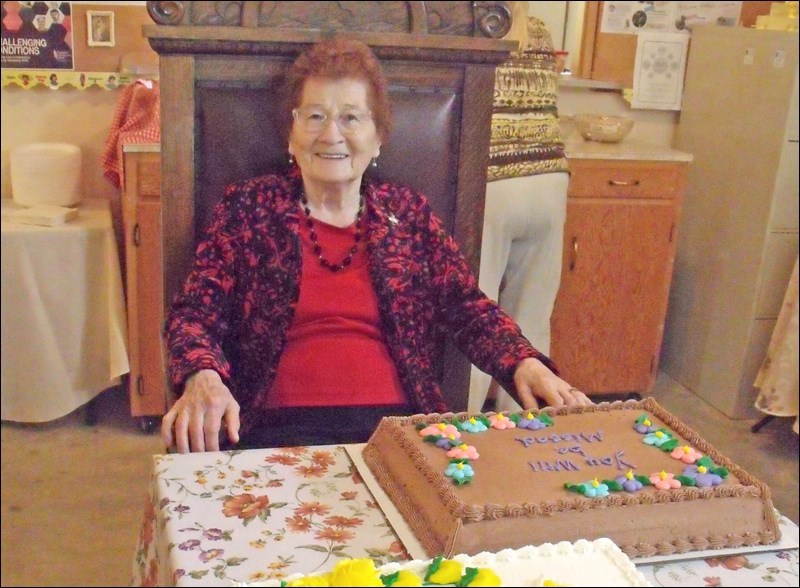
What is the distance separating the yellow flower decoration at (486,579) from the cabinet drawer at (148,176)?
1.16 m

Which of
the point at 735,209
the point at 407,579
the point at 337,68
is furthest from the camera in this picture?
the point at 735,209

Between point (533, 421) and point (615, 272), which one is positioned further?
point (615, 272)

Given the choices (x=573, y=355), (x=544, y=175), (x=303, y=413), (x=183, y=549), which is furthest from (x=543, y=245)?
(x=183, y=549)

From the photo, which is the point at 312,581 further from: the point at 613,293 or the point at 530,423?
the point at 613,293

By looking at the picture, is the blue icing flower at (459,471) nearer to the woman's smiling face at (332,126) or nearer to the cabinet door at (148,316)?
the woman's smiling face at (332,126)

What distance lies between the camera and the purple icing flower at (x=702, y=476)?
53 cm

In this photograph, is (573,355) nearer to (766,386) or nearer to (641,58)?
(766,386)

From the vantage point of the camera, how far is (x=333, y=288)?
889 millimetres

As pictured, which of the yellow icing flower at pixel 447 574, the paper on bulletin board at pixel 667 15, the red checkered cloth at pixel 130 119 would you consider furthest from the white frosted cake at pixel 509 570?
the paper on bulletin board at pixel 667 15

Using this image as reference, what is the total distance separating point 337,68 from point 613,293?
A: 3.45 ft

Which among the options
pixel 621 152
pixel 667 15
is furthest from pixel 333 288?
pixel 667 15

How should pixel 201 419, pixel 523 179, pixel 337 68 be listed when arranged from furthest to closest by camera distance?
pixel 523 179
pixel 337 68
pixel 201 419

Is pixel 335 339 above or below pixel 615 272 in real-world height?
above

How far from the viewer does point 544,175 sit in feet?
4.45
